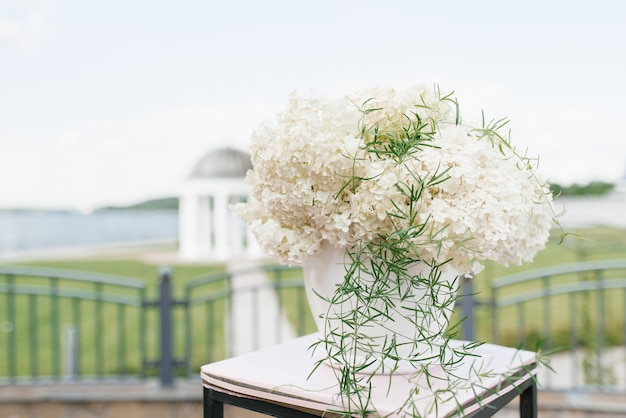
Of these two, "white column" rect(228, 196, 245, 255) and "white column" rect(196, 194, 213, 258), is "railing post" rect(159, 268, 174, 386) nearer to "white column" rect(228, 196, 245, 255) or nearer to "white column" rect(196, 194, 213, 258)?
"white column" rect(196, 194, 213, 258)

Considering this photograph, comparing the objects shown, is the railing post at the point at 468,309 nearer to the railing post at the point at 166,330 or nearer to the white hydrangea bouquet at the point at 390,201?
the railing post at the point at 166,330

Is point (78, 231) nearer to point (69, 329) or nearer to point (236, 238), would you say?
point (236, 238)

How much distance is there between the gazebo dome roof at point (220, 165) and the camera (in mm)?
12242

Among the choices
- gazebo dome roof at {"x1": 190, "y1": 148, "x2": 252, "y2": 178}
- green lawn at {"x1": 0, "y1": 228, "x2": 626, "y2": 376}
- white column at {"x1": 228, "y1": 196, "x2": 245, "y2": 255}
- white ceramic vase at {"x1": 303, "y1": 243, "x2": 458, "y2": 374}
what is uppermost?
gazebo dome roof at {"x1": 190, "y1": 148, "x2": 252, "y2": 178}

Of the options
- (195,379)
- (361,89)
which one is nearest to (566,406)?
(195,379)

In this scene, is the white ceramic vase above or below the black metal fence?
above

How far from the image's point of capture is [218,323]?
31.0 feet

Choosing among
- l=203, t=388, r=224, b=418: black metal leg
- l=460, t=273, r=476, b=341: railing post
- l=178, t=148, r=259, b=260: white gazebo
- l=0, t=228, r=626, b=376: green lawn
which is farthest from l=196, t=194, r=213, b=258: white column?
l=203, t=388, r=224, b=418: black metal leg

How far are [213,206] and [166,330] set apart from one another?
972 centimetres

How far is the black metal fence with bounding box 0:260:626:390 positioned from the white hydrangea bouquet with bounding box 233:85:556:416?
0.40 feet

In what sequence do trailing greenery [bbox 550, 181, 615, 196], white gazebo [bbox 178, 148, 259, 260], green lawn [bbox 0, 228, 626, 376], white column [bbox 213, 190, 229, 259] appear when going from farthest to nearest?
white column [bbox 213, 190, 229, 259]
white gazebo [bbox 178, 148, 259, 260]
trailing greenery [bbox 550, 181, 615, 196]
green lawn [bbox 0, 228, 626, 376]

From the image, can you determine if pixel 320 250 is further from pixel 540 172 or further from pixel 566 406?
pixel 566 406

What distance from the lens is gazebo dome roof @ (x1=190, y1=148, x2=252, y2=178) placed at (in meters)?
12.2

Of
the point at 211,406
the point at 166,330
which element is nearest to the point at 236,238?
the point at 166,330
